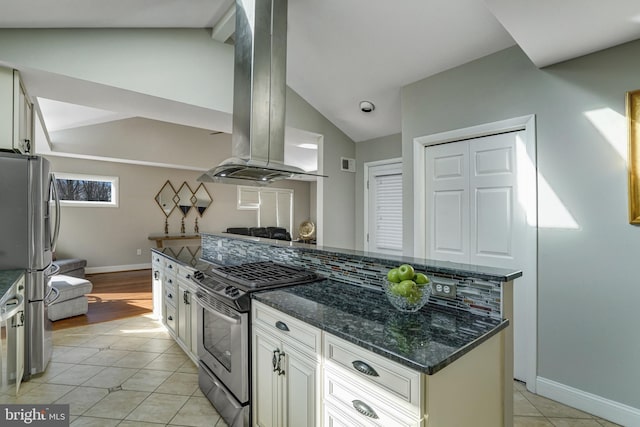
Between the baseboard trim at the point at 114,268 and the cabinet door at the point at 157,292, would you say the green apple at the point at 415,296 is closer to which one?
the cabinet door at the point at 157,292

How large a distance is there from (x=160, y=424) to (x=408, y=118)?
318 centimetres

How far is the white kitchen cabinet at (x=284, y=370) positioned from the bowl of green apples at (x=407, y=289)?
37 cm

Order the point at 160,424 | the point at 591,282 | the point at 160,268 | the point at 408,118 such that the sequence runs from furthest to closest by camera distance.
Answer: the point at 160,268 → the point at 408,118 → the point at 591,282 → the point at 160,424

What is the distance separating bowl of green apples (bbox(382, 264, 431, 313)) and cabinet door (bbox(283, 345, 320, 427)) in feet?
1.43

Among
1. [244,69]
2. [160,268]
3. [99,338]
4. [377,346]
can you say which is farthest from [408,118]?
[99,338]

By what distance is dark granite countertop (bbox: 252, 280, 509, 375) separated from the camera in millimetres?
1007

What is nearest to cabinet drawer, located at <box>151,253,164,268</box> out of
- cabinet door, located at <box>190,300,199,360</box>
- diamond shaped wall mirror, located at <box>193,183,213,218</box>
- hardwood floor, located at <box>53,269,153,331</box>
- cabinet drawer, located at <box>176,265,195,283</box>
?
cabinet drawer, located at <box>176,265,195,283</box>

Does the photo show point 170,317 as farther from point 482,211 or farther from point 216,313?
point 482,211

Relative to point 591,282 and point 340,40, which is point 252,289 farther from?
point 340,40

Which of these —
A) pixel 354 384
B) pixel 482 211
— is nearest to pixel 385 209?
pixel 482 211

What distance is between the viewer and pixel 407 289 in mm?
1300

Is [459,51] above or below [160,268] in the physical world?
above

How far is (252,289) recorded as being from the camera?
173 centimetres

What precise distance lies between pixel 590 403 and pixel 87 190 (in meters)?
8.08
